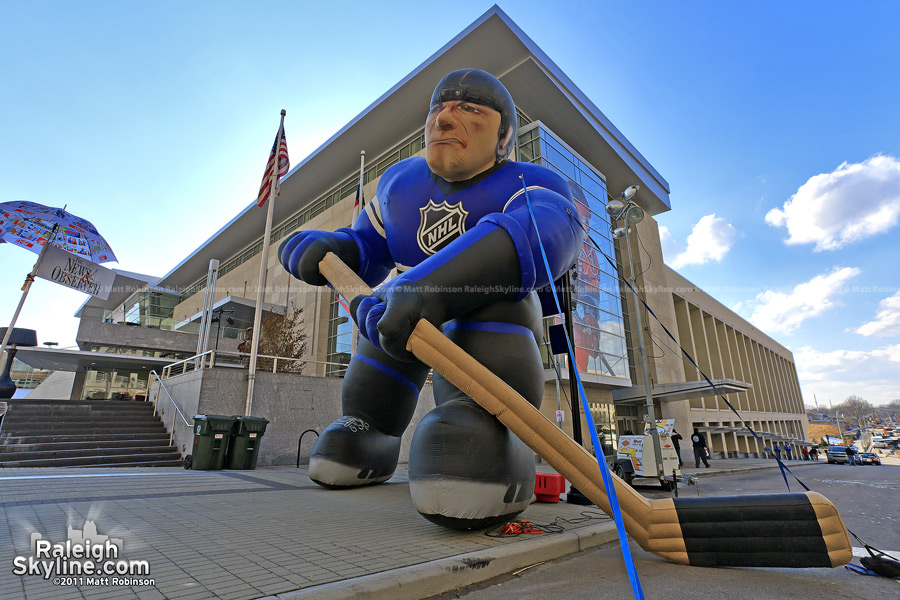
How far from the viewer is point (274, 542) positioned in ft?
8.57

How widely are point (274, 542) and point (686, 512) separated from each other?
7.64 ft

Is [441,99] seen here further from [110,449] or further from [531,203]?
[110,449]

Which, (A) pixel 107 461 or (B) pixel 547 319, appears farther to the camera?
(B) pixel 547 319

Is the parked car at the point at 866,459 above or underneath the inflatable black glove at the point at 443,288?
underneath

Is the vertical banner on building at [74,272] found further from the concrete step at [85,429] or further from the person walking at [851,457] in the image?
the person walking at [851,457]

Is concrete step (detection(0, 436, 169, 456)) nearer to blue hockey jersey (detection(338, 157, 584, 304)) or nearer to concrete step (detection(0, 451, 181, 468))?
concrete step (detection(0, 451, 181, 468))

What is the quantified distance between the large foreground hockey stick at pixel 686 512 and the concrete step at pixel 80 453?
9.54m

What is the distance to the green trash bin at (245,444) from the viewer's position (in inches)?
319

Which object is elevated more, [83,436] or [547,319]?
[547,319]

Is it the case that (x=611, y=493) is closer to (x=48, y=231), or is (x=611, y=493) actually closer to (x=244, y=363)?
(x=48, y=231)

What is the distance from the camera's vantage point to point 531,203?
3.11m

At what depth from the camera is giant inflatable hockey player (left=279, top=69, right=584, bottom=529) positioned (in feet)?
9.03

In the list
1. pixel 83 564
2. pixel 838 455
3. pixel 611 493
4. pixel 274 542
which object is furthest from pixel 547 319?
pixel 838 455

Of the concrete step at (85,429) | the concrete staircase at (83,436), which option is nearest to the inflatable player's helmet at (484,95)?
the concrete staircase at (83,436)
